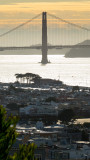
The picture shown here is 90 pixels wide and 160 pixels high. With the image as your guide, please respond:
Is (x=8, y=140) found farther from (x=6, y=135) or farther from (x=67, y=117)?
(x=67, y=117)

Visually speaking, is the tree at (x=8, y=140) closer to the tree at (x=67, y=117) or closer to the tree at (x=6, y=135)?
the tree at (x=6, y=135)

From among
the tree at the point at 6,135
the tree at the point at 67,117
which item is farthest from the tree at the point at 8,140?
the tree at the point at 67,117

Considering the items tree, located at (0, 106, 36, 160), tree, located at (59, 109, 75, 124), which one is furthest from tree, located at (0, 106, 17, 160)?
tree, located at (59, 109, 75, 124)

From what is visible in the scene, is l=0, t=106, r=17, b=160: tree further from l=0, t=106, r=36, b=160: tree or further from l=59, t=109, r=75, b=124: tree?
l=59, t=109, r=75, b=124: tree

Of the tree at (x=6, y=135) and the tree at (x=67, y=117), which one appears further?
the tree at (x=67, y=117)

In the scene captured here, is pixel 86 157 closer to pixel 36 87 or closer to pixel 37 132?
pixel 37 132

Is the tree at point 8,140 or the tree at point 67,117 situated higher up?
the tree at point 8,140

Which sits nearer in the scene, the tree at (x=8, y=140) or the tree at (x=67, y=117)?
the tree at (x=8, y=140)

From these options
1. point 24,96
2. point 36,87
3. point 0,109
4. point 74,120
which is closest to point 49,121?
point 74,120
